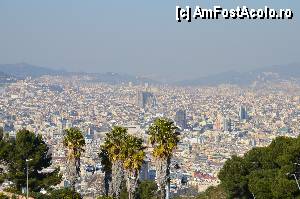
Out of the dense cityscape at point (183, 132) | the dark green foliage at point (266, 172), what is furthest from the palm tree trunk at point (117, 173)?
the dense cityscape at point (183, 132)

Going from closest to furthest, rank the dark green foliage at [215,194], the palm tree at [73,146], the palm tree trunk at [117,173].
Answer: the palm tree trunk at [117,173] → the palm tree at [73,146] → the dark green foliage at [215,194]

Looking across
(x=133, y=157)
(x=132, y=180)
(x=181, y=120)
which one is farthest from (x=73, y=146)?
(x=181, y=120)

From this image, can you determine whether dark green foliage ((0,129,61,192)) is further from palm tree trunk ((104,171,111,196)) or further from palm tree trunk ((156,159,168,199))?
palm tree trunk ((156,159,168,199))

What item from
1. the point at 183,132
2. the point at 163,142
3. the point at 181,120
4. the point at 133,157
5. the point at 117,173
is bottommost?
the point at 183,132

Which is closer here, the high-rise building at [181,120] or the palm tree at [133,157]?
the palm tree at [133,157]

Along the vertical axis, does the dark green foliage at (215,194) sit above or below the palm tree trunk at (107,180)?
below

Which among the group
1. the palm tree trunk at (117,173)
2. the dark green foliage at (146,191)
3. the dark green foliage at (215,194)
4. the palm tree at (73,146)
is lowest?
the dark green foliage at (215,194)

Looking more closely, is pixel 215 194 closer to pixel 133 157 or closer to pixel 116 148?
pixel 116 148

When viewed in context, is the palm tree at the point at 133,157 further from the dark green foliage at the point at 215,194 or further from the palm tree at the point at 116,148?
the dark green foliage at the point at 215,194
